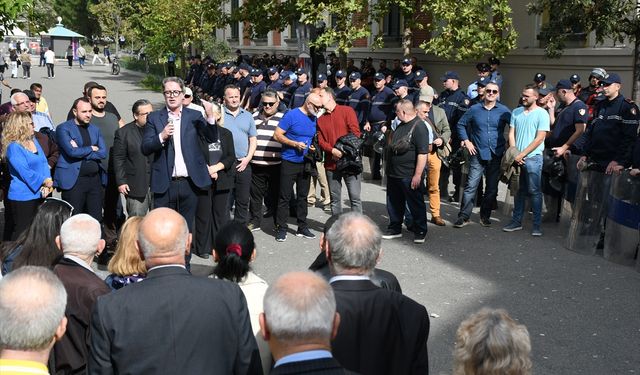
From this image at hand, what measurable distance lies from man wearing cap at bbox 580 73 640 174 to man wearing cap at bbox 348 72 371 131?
5.26 meters

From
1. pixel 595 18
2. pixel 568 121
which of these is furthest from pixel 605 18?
pixel 568 121

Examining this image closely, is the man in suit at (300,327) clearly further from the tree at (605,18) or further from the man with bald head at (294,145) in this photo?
the tree at (605,18)

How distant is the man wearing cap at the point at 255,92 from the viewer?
17.5 m

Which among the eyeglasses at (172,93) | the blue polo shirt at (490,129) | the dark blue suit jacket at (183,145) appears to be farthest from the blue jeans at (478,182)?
the eyeglasses at (172,93)

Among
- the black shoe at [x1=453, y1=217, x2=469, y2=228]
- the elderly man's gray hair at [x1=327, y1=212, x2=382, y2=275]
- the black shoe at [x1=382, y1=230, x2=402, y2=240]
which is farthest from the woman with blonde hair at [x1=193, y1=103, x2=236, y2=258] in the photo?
the elderly man's gray hair at [x1=327, y1=212, x2=382, y2=275]

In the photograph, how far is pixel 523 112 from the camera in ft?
33.3

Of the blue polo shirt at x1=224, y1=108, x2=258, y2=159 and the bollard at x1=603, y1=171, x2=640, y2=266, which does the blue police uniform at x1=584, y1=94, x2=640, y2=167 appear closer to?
the bollard at x1=603, y1=171, x2=640, y2=266

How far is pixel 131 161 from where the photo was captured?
27.4 feet

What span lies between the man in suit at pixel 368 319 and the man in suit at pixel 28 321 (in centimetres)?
126

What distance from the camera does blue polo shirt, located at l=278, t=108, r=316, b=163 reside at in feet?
32.3

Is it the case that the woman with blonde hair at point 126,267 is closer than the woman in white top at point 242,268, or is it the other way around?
the woman in white top at point 242,268

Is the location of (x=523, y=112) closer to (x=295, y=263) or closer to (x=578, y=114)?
(x=578, y=114)

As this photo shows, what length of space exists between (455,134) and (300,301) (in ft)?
31.3

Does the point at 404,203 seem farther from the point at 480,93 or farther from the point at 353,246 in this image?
the point at 353,246
